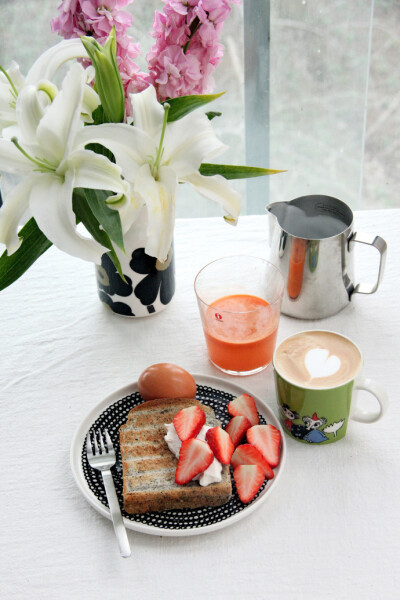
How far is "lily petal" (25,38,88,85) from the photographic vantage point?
2.86 feet

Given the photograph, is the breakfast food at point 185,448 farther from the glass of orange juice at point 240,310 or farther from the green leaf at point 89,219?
the green leaf at point 89,219

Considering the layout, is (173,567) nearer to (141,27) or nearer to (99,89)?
(99,89)

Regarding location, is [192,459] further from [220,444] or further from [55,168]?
[55,168]

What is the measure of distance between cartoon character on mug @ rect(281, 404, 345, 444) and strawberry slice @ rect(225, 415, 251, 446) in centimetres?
5

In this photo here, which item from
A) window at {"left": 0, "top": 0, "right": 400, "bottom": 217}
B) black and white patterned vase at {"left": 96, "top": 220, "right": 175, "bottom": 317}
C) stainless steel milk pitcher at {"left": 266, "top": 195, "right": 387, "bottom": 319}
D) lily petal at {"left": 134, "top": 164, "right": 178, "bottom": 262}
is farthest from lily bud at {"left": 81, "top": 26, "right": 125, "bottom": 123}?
window at {"left": 0, "top": 0, "right": 400, "bottom": 217}

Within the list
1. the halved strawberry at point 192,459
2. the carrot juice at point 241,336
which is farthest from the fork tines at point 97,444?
the carrot juice at point 241,336

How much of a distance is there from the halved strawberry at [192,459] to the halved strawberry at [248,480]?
4cm

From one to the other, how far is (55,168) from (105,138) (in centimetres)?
7

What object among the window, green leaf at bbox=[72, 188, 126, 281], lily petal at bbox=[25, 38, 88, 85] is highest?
lily petal at bbox=[25, 38, 88, 85]

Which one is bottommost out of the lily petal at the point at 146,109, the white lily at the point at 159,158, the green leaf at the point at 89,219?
the green leaf at the point at 89,219

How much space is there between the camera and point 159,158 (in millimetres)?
832

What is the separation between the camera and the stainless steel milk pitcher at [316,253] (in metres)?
1.08

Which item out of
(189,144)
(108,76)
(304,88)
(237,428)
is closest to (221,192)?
(189,144)

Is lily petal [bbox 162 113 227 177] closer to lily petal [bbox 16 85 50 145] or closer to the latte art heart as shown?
lily petal [bbox 16 85 50 145]
